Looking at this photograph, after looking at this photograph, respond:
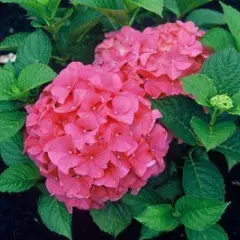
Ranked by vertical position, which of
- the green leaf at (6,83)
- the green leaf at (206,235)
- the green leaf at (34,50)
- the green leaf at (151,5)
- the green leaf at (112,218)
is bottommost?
the green leaf at (112,218)

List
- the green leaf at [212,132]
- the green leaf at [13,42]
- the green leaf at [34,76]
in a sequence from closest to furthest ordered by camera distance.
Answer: the green leaf at [212,132], the green leaf at [34,76], the green leaf at [13,42]

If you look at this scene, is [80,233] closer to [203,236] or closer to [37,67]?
[203,236]

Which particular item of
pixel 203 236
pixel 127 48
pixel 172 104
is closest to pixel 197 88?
pixel 172 104

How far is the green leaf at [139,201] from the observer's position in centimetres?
153

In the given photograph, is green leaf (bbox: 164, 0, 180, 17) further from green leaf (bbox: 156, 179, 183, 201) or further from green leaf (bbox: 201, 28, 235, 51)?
green leaf (bbox: 156, 179, 183, 201)

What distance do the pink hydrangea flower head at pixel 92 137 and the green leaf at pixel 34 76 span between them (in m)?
0.03

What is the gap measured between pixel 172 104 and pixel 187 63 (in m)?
0.12

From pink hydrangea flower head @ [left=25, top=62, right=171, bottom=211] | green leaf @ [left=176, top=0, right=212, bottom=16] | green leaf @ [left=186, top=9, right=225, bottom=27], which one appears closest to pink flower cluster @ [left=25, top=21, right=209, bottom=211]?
pink hydrangea flower head @ [left=25, top=62, right=171, bottom=211]

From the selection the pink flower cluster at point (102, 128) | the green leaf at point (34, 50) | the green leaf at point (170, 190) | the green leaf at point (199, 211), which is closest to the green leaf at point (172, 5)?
the pink flower cluster at point (102, 128)

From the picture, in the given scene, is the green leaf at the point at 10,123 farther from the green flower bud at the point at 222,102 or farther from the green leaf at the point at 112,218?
the green flower bud at the point at 222,102

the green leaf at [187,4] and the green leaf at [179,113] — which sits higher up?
the green leaf at [187,4]

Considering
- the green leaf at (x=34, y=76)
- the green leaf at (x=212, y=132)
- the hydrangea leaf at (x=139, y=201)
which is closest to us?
the green leaf at (x=212, y=132)

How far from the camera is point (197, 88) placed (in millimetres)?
1373

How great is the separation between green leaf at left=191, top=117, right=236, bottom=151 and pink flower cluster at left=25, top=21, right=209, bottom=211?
0.29ft
